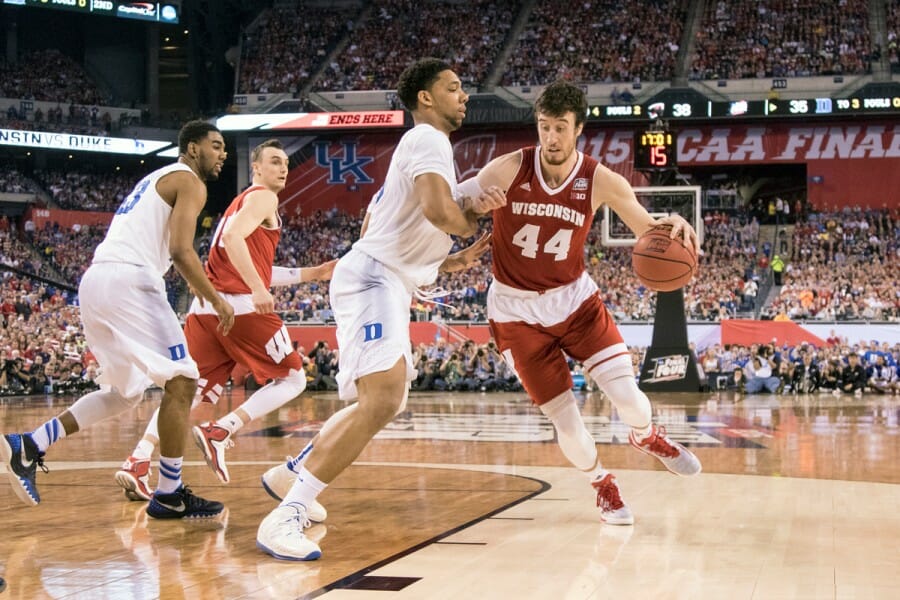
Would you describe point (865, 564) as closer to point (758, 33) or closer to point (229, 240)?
point (229, 240)

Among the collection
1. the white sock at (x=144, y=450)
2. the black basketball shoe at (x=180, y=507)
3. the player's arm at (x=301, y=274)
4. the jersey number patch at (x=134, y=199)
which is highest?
the jersey number patch at (x=134, y=199)

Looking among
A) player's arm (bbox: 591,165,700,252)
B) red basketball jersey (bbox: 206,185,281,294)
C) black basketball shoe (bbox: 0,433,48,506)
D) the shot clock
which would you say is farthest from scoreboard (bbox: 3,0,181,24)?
player's arm (bbox: 591,165,700,252)

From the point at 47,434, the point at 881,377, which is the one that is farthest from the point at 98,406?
the point at 881,377

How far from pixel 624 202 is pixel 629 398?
109 centimetres

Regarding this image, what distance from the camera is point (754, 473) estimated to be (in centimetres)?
798

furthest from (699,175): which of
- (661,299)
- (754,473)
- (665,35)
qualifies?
(754,473)

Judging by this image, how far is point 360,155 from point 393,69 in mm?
3157

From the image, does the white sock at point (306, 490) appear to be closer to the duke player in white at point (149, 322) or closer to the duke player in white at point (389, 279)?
the duke player in white at point (389, 279)

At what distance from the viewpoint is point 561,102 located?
561cm

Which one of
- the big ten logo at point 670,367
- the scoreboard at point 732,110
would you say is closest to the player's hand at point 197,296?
the big ten logo at point 670,367

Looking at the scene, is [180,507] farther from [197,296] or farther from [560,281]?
[560,281]

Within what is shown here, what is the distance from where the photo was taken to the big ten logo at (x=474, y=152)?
34.7 meters

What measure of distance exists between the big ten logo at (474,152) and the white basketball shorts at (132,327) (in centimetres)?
2898

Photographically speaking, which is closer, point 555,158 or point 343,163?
point 555,158
